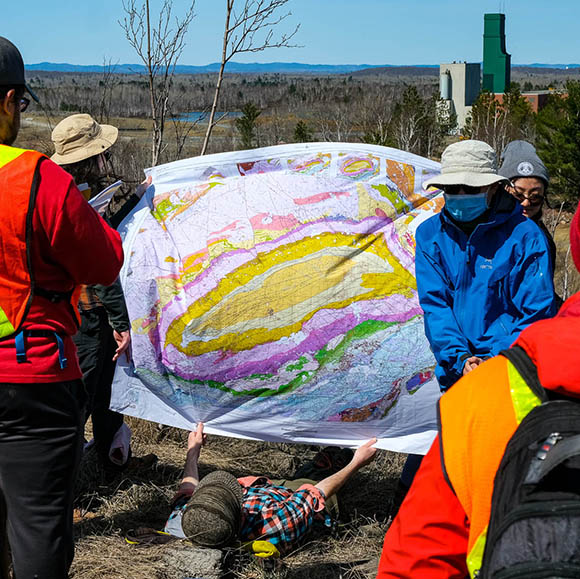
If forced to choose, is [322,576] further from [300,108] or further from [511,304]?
[300,108]

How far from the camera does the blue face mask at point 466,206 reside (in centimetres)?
277

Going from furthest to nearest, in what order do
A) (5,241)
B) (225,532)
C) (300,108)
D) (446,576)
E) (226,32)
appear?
(300,108) < (226,32) < (225,532) < (5,241) < (446,576)

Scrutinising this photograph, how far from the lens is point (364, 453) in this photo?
3.34m

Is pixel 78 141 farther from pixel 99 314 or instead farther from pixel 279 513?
pixel 279 513

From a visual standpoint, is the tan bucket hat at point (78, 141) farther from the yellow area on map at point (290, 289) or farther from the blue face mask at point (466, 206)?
the blue face mask at point (466, 206)

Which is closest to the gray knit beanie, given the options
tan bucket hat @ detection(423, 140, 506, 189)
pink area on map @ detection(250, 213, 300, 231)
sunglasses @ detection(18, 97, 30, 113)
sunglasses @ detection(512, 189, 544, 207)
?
sunglasses @ detection(512, 189, 544, 207)

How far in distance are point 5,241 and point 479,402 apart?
4.70 ft

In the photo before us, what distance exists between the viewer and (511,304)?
2.76 m

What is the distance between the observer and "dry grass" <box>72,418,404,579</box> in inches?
125

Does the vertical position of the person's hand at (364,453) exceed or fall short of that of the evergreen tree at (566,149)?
it falls short

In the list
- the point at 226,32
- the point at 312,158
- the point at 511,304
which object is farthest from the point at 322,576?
the point at 226,32

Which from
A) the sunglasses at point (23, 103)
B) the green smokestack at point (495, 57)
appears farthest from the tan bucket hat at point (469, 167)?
the green smokestack at point (495, 57)

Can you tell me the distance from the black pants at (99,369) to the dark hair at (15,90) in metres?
1.42

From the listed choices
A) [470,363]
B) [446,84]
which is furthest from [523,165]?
[446,84]
